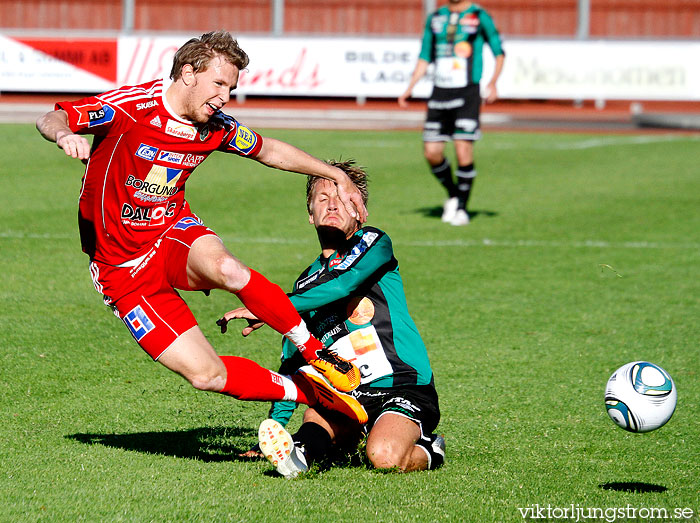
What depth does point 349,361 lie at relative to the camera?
4.42m

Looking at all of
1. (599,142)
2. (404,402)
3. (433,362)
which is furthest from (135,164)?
(599,142)

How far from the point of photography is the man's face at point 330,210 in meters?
4.59

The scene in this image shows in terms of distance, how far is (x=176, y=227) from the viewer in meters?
4.52

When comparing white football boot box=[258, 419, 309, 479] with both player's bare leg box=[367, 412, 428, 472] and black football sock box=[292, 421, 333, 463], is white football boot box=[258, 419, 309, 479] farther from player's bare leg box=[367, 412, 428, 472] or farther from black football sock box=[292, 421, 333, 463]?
player's bare leg box=[367, 412, 428, 472]

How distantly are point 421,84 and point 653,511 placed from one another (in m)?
22.5

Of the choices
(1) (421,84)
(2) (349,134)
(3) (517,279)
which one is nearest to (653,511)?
(3) (517,279)

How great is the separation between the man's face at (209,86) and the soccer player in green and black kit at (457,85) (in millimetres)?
7036

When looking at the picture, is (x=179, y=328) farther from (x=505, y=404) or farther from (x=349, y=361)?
(x=505, y=404)

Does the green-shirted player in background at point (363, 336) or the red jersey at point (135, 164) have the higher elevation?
the red jersey at point (135, 164)

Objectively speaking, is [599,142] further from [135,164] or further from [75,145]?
[75,145]

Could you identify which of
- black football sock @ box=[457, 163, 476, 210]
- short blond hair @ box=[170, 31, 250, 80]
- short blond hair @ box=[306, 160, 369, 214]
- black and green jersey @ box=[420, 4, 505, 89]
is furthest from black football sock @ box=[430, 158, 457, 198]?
short blond hair @ box=[170, 31, 250, 80]

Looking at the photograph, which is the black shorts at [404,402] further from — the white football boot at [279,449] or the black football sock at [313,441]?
the white football boot at [279,449]

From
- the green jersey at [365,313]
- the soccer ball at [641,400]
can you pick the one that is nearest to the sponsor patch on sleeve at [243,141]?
the green jersey at [365,313]

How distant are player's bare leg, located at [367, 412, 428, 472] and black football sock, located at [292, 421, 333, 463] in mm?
206
